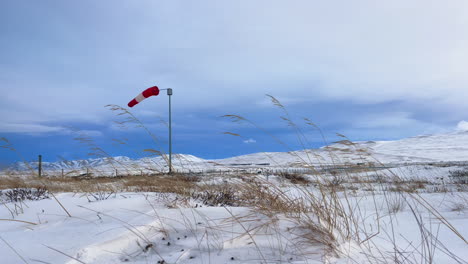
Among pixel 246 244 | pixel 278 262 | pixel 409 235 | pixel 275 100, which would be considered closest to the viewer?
pixel 278 262

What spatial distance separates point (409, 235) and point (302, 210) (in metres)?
1.05

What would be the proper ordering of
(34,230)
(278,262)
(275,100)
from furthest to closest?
(275,100) < (34,230) < (278,262)

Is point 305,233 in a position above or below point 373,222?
above

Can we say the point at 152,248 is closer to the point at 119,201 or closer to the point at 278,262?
the point at 278,262

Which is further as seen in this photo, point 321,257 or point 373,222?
point 373,222

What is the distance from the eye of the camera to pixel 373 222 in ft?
9.85

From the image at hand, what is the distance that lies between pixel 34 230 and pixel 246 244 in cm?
169

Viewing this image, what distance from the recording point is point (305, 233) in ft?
6.00

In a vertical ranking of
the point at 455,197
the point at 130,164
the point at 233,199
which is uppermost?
the point at 130,164

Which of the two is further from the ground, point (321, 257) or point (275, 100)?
point (275, 100)

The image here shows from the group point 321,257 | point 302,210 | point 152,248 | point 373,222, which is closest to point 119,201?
point 152,248

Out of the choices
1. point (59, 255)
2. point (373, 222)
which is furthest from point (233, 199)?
point (59, 255)

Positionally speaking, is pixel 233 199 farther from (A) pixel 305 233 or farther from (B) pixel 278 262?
(B) pixel 278 262

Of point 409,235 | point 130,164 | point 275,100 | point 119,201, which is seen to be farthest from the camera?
Answer: point 130,164
